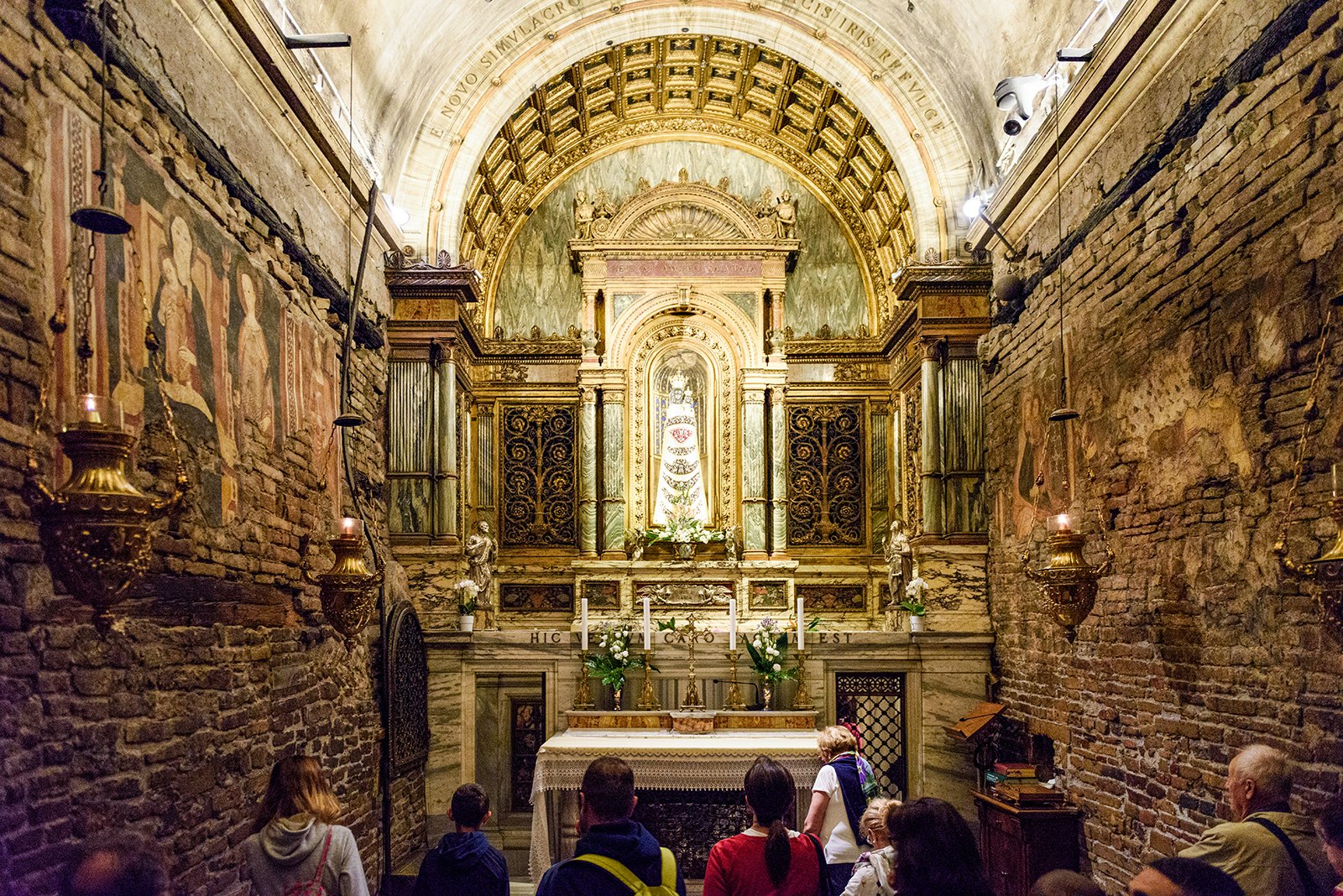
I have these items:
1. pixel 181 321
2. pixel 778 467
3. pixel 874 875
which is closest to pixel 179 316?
pixel 181 321

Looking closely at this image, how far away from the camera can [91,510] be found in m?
4.42

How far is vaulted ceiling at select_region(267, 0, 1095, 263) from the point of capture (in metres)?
11.0

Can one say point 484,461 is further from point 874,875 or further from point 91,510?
point 874,875

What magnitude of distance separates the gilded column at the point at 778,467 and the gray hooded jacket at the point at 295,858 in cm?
1004

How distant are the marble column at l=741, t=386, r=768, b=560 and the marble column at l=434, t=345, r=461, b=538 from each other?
3.95 m

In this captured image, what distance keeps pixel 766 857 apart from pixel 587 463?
1057 cm

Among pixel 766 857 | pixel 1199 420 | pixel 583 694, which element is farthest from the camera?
pixel 583 694

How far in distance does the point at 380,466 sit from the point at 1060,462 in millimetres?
6751

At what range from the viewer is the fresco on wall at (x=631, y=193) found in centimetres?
1478

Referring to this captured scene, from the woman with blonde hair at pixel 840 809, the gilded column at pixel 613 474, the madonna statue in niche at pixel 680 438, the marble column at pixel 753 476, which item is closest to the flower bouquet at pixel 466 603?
the gilded column at pixel 613 474

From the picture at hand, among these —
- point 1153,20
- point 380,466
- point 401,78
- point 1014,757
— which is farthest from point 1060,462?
point 401,78

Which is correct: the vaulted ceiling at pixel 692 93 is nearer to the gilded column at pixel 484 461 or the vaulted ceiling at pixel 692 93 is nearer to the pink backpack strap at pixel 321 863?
the gilded column at pixel 484 461

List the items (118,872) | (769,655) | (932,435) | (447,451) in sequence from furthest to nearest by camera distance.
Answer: (447,451) < (932,435) < (769,655) < (118,872)

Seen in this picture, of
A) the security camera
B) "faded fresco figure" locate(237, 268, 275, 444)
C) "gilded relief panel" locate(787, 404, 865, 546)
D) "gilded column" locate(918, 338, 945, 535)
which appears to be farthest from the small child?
"gilded relief panel" locate(787, 404, 865, 546)
